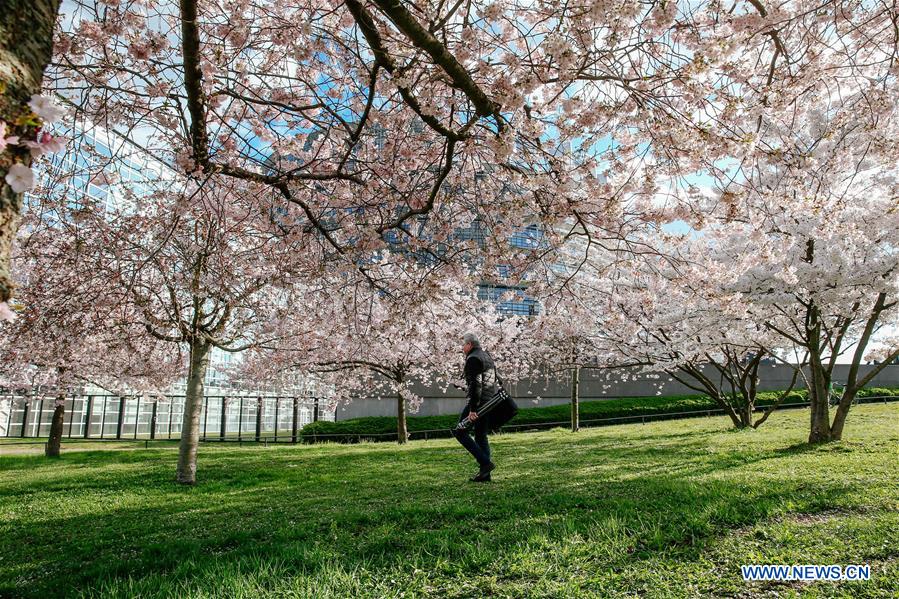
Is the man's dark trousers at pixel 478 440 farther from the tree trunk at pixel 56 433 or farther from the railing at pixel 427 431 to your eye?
the railing at pixel 427 431

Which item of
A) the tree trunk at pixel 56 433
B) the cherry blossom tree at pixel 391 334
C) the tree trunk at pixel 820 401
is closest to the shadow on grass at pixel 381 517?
the tree trunk at pixel 820 401

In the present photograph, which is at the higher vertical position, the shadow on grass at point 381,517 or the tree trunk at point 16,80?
the tree trunk at point 16,80

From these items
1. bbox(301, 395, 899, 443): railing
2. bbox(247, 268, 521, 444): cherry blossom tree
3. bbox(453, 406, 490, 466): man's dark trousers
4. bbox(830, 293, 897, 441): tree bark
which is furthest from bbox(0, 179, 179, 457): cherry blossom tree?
bbox(830, 293, 897, 441): tree bark

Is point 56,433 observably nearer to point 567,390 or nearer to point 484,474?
point 484,474

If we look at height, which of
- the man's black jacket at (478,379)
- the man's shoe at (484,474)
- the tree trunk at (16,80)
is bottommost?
the man's shoe at (484,474)

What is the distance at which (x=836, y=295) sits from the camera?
830 centimetres

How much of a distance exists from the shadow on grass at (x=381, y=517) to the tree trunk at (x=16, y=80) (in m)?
2.49

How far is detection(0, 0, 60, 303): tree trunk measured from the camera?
1716mm

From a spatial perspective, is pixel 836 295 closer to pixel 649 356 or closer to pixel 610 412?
pixel 649 356

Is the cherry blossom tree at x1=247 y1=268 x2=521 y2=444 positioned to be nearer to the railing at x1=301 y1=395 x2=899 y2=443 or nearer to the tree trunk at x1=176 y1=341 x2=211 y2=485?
the tree trunk at x1=176 y1=341 x2=211 y2=485

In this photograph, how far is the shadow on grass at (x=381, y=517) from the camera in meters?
3.49

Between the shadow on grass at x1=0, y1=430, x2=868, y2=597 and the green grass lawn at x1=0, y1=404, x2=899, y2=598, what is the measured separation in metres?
0.02

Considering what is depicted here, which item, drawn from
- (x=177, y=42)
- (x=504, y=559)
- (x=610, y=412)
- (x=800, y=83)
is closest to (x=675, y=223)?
(x=800, y=83)

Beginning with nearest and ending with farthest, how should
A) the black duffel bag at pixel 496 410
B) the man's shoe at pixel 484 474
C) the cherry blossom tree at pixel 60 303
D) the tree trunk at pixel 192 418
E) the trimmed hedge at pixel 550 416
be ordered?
the cherry blossom tree at pixel 60 303 < the black duffel bag at pixel 496 410 < the man's shoe at pixel 484 474 < the tree trunk at pixel 192 418 < the trimmed hedge at pixel 550 416
